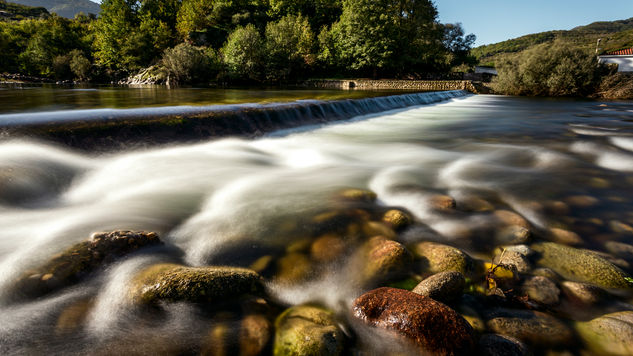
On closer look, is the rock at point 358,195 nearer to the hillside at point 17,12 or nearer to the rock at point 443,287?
the rock at point 443,287

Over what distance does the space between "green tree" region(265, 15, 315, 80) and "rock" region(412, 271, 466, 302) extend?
32.8 metres

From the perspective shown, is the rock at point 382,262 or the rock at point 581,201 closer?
the rock at point 382,262

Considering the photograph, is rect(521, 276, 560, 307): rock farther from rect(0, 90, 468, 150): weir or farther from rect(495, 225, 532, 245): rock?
rect(0, 90, 468, 150): weir

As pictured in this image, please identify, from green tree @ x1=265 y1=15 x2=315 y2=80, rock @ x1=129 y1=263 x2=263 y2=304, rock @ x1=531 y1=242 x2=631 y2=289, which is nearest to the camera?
rock @ x1=129 y1=263 x2=263 y2=304

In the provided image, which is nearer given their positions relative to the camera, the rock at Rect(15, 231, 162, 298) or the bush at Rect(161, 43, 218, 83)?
the rock at Rect(15, 231, 162, 298)

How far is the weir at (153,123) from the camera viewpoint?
191 inches

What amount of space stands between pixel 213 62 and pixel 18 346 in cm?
3441

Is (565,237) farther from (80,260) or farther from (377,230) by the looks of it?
(80,260)

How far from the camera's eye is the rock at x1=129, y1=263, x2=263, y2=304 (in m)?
1.98

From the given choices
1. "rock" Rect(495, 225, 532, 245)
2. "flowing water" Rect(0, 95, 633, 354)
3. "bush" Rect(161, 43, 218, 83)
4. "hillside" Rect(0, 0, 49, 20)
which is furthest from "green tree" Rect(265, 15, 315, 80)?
"hillside" Rect(0, 0, 49, 20)

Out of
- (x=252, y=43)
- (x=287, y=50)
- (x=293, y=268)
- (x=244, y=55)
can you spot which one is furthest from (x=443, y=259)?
(x=287, y=50)

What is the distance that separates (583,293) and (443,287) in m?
1.04

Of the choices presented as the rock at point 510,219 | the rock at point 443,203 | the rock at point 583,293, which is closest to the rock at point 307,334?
the rock at point 583,293

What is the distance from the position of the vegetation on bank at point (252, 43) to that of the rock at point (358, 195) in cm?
3012
